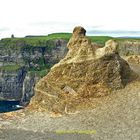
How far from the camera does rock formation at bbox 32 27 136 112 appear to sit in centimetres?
7969

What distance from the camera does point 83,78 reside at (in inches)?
3221

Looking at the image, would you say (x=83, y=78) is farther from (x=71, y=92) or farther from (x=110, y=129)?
(x=110, y=129)

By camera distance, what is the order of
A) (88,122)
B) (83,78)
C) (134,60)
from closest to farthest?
1. (88,122)
2. (83,78)
3. (134,60)

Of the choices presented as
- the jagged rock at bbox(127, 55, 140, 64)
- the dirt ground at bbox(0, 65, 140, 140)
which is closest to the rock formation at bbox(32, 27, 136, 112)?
the dirt ground at bbox(0, 65, 140, 140)

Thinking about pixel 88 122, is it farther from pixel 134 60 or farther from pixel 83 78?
pixel 134 60

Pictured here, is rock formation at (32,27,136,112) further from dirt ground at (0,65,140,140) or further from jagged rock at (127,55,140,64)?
jagged rock at (127,55,140,64)

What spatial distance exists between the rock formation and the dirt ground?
2452 millimetres

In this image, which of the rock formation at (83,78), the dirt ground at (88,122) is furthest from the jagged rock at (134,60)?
the dirt ground at (88,122)

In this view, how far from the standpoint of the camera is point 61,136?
67.2m

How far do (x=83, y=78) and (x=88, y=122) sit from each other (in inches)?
492

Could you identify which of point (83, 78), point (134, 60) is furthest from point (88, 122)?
point (134, 60)

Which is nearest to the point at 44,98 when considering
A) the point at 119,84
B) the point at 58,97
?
the point at 58,97

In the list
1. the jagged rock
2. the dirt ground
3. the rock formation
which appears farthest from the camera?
the jagged rock

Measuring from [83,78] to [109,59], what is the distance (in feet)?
18.7
